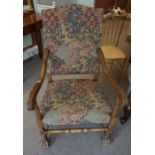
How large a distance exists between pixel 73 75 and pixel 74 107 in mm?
438

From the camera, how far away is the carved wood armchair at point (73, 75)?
1226 mm

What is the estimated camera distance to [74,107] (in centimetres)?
123

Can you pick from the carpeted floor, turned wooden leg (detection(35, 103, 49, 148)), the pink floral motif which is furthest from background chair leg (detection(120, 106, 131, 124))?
turned wooden leg (detection(35, 103, 49, 148))

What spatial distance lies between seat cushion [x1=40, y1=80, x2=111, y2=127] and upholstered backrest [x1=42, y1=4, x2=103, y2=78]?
0.24 metres

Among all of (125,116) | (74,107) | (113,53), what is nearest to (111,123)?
(74,107)

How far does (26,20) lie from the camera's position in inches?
92.0

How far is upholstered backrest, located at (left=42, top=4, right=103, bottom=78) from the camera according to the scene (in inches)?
54.6

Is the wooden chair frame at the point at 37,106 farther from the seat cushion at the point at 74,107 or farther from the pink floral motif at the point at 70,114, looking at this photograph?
the pink floral motif at the point at 70,114

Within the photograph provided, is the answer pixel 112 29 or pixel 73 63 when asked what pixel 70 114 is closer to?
pixel 73 63

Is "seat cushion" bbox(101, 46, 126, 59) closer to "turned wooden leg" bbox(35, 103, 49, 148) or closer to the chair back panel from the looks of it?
the chair back panel
